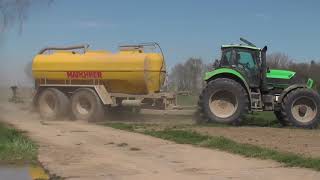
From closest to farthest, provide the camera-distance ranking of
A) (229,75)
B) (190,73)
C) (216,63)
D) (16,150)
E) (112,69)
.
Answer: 1. (16,150)
2. (229,75)
3. (216,63)
4. (112,69)
5. (190,73)

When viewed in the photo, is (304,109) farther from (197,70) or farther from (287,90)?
(197,70)

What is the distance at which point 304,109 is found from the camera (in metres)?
21.3

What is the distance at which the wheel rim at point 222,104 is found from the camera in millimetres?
21797

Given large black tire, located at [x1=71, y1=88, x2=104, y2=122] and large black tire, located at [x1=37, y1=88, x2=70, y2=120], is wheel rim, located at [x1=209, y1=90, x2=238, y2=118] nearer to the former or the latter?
large black tire, located at [x1=71, y1=88, x2=104, y2=122]

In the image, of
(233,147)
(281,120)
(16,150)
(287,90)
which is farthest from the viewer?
(281,120)

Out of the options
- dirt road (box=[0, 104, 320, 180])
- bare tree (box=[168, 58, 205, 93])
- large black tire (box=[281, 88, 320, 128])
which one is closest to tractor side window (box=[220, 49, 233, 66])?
large black tire (box=[281, 88, 320, 128])

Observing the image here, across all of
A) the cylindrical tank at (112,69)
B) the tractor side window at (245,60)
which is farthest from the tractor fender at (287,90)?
the cylindrical tank at (112,69)

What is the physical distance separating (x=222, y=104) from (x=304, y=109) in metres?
2.87

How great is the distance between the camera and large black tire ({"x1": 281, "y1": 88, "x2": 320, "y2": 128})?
2105 centimetres

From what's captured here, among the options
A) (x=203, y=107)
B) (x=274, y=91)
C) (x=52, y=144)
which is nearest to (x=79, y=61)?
(x=203, y=107)

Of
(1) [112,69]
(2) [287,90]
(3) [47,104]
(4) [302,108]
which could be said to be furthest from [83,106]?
(4) [302,108]

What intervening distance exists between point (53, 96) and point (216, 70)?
7763mm

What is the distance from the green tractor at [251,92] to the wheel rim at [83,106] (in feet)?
17.1

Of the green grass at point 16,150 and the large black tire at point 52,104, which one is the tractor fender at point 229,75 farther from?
the green grass at point 16,150
